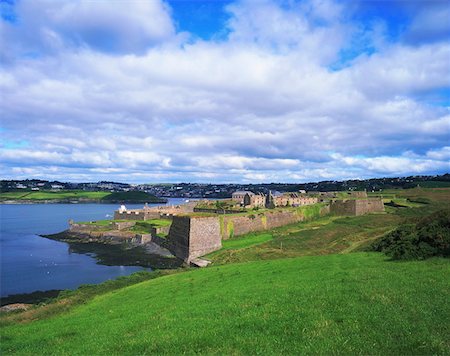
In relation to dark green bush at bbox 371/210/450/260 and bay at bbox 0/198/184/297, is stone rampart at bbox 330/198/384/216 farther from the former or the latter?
dark green bush at bbox 371/210/450/260

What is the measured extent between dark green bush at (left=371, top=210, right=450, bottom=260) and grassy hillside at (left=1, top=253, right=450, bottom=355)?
0.93m

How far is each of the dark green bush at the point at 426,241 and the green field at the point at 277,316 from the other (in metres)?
0.83

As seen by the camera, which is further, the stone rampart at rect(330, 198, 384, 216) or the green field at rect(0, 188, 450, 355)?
the stone rampart at rect(330, 198, 384, 216)

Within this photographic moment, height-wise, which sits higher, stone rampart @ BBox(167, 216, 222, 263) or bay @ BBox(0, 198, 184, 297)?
stone rampart @ BBox(167, 216, 222, 263)

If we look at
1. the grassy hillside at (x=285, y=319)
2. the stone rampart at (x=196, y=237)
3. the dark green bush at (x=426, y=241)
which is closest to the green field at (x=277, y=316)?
the grassy hillside at (x=285, y=319)

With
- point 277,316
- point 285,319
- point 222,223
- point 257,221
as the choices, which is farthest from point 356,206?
point 285,319

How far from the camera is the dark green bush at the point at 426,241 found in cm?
1641

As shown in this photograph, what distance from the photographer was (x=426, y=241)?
17.2 m

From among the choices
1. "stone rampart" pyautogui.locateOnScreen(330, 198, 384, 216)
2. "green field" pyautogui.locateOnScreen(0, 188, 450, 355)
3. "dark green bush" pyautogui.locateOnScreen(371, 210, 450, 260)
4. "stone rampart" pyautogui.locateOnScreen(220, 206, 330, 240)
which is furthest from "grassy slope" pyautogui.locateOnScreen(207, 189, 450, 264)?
"green field" pyautogui.locateOnScreen(0, 188, 450, 355)

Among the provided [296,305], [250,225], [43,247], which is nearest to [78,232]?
[43,247]

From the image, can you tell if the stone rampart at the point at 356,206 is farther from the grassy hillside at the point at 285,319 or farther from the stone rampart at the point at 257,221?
the grassy hillside at the point at 285,319

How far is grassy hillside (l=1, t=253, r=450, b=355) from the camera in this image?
799cm

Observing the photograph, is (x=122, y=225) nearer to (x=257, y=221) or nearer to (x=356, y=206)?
(x=257, y=221)

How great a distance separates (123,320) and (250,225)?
1671 inches
